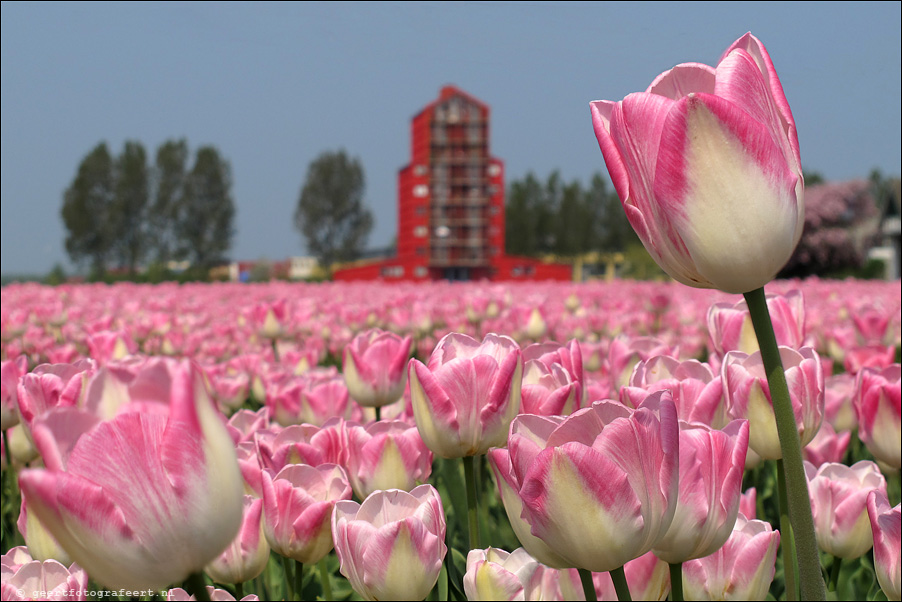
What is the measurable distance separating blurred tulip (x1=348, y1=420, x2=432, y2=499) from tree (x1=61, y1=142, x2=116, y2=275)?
53626 millimetres

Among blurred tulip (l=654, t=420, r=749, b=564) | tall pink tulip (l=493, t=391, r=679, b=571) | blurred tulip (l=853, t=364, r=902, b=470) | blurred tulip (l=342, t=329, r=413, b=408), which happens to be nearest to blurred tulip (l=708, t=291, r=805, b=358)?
blurred tulip (l=853, t=364, r=902, b=470)

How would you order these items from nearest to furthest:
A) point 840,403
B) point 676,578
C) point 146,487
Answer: point 146,487
point 676,578
point 840,403

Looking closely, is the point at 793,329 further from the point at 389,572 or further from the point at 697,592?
the point at 389,572

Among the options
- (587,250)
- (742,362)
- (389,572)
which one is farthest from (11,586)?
(587,250)

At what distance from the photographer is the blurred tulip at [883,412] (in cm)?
135

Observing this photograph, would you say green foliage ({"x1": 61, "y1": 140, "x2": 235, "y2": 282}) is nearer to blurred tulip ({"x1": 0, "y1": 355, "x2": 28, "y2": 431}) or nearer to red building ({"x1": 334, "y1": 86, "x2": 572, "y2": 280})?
red building ({"x1": 334, "y1": 86, "x2": 572, "y2": 280})

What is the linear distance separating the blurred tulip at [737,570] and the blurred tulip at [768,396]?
12cm

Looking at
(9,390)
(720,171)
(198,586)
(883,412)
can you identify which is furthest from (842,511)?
(9,390)

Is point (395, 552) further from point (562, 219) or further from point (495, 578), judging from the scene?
point (562, 219)

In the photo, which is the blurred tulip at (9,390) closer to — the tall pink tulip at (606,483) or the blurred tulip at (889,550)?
the tall pink tulip at (606,483)

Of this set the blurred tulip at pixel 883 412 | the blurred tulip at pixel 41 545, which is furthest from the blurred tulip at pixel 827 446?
the blurred tulip at pixel 41 545

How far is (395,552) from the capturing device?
2.79ft

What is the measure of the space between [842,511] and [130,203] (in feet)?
178

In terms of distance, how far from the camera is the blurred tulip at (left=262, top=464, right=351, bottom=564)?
1008 millimetres
